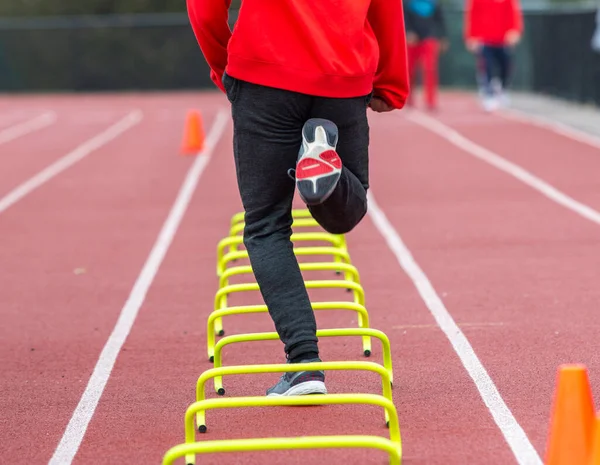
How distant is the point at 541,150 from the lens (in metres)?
15.6

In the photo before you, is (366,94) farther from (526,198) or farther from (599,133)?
(599,133)

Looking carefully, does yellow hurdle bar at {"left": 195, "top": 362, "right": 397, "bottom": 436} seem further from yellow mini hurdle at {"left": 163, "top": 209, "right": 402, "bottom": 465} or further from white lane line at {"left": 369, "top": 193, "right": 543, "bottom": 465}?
white lane line at {"left": 369, "top": 193, "right": 543, "bottom": 465}

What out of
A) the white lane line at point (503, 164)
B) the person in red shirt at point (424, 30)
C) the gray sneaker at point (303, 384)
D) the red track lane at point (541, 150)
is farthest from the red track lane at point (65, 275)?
the person in red shirt at point (424, 30)

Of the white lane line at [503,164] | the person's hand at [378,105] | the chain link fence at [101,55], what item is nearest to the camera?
the person's hand at [378,105]

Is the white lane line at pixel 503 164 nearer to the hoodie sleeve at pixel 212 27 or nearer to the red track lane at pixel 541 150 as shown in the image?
the red track lane at pixel 541 150

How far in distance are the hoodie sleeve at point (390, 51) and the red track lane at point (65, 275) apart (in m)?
1.89

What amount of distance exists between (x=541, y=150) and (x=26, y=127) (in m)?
10.5

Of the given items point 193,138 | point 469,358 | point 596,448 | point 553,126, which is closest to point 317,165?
point 596,448

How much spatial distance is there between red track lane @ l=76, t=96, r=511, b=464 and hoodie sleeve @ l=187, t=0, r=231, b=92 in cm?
137

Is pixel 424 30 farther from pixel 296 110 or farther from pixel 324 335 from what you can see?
pixel 296 110

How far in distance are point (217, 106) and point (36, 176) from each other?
12.3 metres

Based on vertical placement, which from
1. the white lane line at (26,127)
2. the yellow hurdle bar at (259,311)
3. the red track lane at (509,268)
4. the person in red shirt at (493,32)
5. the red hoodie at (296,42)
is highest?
the red hoodie at (296,42)

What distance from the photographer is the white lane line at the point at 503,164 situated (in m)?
10.8

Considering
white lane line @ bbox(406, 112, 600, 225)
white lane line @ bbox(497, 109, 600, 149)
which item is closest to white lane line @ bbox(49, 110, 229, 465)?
white lane line @ bbox(406, 112, 600, 225)
